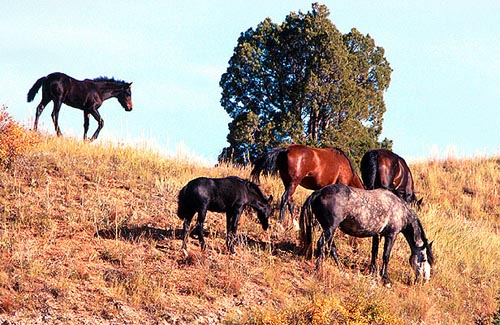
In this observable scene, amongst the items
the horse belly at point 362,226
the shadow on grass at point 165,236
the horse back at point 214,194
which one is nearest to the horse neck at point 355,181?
the shadow on grass at point 165,236

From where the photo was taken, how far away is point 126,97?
24.6m

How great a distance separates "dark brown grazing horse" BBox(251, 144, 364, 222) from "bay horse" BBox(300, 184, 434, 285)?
2.12 metres

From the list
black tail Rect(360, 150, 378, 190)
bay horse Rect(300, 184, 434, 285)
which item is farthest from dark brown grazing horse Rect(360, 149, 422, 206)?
bay horse Rect(300, 184, 434, 285)

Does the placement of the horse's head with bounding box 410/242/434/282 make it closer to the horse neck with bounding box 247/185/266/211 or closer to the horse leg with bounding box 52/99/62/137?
the horse neck with bounding box 247/185/266/211

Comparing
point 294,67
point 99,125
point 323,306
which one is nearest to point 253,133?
point 294,67

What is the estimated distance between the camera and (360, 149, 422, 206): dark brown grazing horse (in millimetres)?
17672

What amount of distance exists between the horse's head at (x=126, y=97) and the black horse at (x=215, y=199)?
11906 mm

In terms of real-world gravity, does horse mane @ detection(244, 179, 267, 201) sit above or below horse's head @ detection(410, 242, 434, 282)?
above

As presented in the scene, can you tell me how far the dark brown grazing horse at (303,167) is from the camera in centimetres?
1570

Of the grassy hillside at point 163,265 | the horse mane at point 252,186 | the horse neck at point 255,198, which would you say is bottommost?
the grassy hillside at point 163,265

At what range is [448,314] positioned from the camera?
1332 cm

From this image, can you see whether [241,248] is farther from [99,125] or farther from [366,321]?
[99,125]

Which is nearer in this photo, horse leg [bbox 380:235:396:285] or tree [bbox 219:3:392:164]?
horse leg [bbox 380:235:396:285]

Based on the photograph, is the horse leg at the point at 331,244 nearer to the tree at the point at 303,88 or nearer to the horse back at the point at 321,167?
the horse back at the point at 321,167
